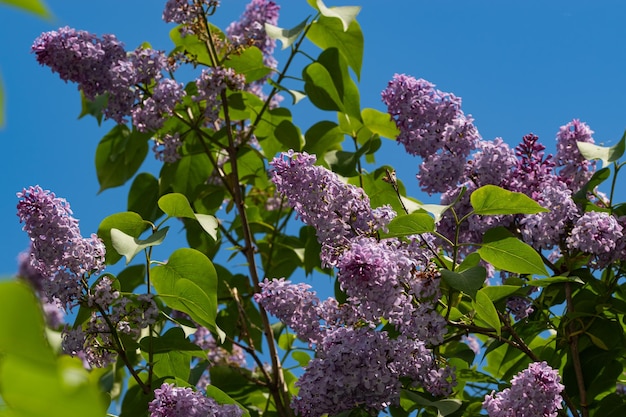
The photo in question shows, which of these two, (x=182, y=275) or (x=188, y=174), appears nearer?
(x=182, y=275)

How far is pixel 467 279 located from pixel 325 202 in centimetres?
28

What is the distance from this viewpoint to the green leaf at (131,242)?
1.47 meters

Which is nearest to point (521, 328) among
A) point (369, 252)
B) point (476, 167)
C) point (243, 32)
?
point (476, 167)

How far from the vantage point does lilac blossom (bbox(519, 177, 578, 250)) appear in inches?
65.5

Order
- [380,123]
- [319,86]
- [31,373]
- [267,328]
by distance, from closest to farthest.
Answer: [31,373], [267,328], [319,86], [380,123]

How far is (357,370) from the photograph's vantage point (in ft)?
4.53

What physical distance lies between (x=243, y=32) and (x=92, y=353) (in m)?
1.33

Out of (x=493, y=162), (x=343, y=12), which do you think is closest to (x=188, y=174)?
(x=343, y=12)

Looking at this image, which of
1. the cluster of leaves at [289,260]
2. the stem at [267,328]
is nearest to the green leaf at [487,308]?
the cluster of leaves at [289,260]

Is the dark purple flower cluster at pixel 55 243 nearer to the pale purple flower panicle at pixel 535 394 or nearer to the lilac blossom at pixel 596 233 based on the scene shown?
the pale purple flower panicle at pixel 535 394

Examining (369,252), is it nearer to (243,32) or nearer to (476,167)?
(476,167)

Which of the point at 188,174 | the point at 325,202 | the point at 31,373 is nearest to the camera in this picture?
the point at 31,373

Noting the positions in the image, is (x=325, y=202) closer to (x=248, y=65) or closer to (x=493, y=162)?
(x=493, y=162)

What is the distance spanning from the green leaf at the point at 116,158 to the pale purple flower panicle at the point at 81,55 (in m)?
0.41
